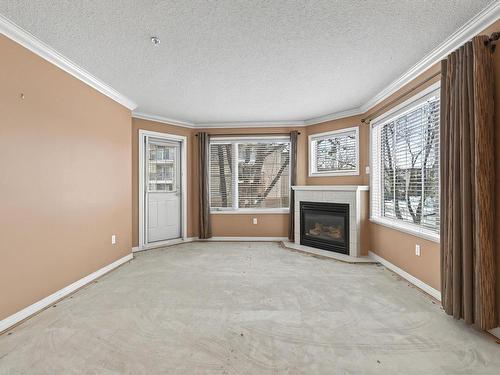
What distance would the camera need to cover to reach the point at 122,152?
13.0 ft

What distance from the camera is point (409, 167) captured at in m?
3.26

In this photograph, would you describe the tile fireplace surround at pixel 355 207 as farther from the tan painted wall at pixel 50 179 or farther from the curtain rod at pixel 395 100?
the tan painted wall at pixel 50 179


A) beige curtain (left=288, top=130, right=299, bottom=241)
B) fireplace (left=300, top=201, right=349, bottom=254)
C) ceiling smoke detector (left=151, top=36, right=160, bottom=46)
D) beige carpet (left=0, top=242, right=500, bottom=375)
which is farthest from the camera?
beige curtain (left=288, top=130, right=299, bottom=241)

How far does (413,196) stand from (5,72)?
4.52m

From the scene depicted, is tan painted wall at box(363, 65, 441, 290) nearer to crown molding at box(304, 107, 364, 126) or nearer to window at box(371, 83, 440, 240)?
window at box(371, 83, 440, 240)

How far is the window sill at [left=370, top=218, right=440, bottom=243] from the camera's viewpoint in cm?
274

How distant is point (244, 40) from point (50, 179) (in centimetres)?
244

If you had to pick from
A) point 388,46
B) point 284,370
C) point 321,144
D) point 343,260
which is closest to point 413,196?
point 343,260

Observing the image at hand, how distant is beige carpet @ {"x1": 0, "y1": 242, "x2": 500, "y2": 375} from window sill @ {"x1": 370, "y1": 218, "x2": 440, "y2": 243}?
634 mm

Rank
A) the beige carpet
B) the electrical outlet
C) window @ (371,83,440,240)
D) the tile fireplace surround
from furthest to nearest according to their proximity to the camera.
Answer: the tile fireplace surround < the electrical outlet < window @ (371,83,440,240) < the beige carpet

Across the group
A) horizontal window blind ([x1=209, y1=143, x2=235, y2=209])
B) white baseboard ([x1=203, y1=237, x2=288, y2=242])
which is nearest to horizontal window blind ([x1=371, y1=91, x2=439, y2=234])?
white baseboard ([x1=203, y1=237, x2=288, y2=242])

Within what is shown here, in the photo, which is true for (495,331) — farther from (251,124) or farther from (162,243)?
(162,243)

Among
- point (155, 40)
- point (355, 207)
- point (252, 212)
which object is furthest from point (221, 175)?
point (155, 40)

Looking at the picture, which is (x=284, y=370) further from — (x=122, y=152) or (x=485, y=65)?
(x=122, y=152)
